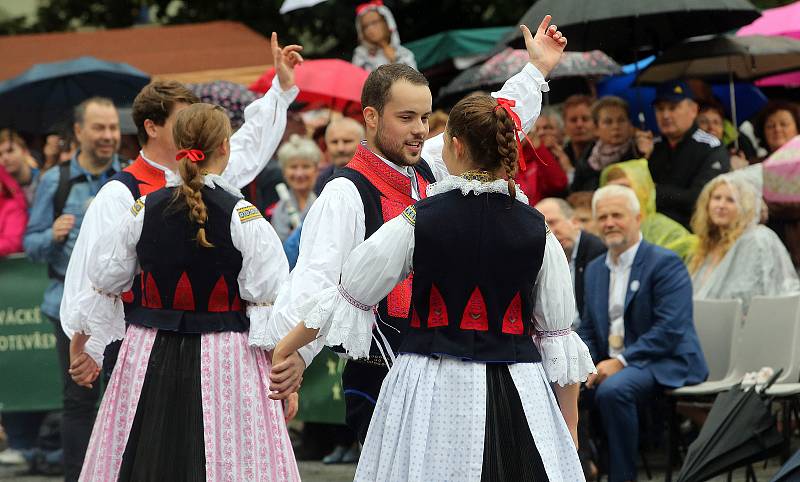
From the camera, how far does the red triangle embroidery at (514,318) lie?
173 inches

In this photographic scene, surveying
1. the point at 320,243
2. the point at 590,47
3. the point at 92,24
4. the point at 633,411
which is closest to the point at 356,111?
the point at 590,47

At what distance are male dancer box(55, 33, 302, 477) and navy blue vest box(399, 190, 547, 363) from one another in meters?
1.73

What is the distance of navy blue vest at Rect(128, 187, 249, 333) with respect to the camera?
5484 millimetres

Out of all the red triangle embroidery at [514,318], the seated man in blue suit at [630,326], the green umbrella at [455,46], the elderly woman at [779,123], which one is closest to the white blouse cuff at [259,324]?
the red triangle embroidery at [514,318]

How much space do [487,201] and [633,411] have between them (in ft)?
12.2

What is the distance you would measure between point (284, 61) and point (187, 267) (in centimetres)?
129

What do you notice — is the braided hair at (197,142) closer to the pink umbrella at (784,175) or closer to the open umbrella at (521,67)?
the pink umbrella at (784,175)

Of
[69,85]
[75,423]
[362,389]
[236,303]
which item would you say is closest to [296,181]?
[69,85]

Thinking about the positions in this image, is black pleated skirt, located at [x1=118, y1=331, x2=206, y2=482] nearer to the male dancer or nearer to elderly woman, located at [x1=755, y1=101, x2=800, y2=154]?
the male dancer

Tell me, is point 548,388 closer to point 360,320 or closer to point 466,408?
point 466,408

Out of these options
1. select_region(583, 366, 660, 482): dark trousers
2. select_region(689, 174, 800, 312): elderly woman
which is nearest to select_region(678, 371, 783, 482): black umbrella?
select_region(583, 366, 660, 482): dark trousers

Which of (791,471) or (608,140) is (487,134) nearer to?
(791,471)

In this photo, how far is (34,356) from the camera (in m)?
9.62

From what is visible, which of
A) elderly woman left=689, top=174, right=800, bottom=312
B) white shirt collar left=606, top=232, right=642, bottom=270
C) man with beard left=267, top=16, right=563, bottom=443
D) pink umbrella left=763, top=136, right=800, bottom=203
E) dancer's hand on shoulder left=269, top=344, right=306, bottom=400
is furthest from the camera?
pink umbrella left=763, top=136, right=800, bottom=203
